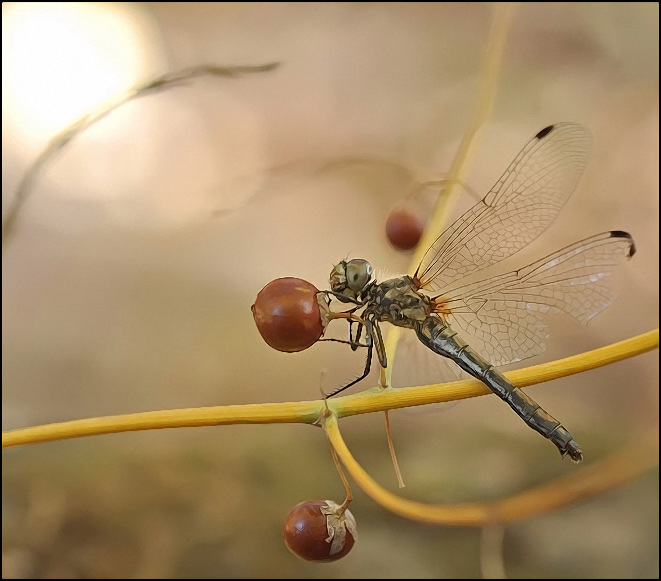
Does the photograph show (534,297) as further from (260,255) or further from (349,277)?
(260,255)

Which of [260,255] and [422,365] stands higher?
[260,255]

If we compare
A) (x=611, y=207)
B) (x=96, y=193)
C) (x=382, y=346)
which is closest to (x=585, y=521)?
(x=611, y=207)

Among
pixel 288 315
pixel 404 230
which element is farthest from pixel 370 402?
pixel 404 230

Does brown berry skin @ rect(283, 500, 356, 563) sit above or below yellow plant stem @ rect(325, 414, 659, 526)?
below

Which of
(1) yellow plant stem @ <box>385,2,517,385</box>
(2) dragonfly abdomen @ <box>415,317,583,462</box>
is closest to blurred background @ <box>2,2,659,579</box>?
(1) yellow plant stem @ <box>385,2,517,385</box>

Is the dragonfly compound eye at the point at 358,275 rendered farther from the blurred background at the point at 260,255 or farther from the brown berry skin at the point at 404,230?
the blurred background at the point at 260,255

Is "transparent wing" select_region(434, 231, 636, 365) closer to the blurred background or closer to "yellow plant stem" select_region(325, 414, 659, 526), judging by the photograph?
"yellow plant stem" select_region(325, 414, 659, 526)
